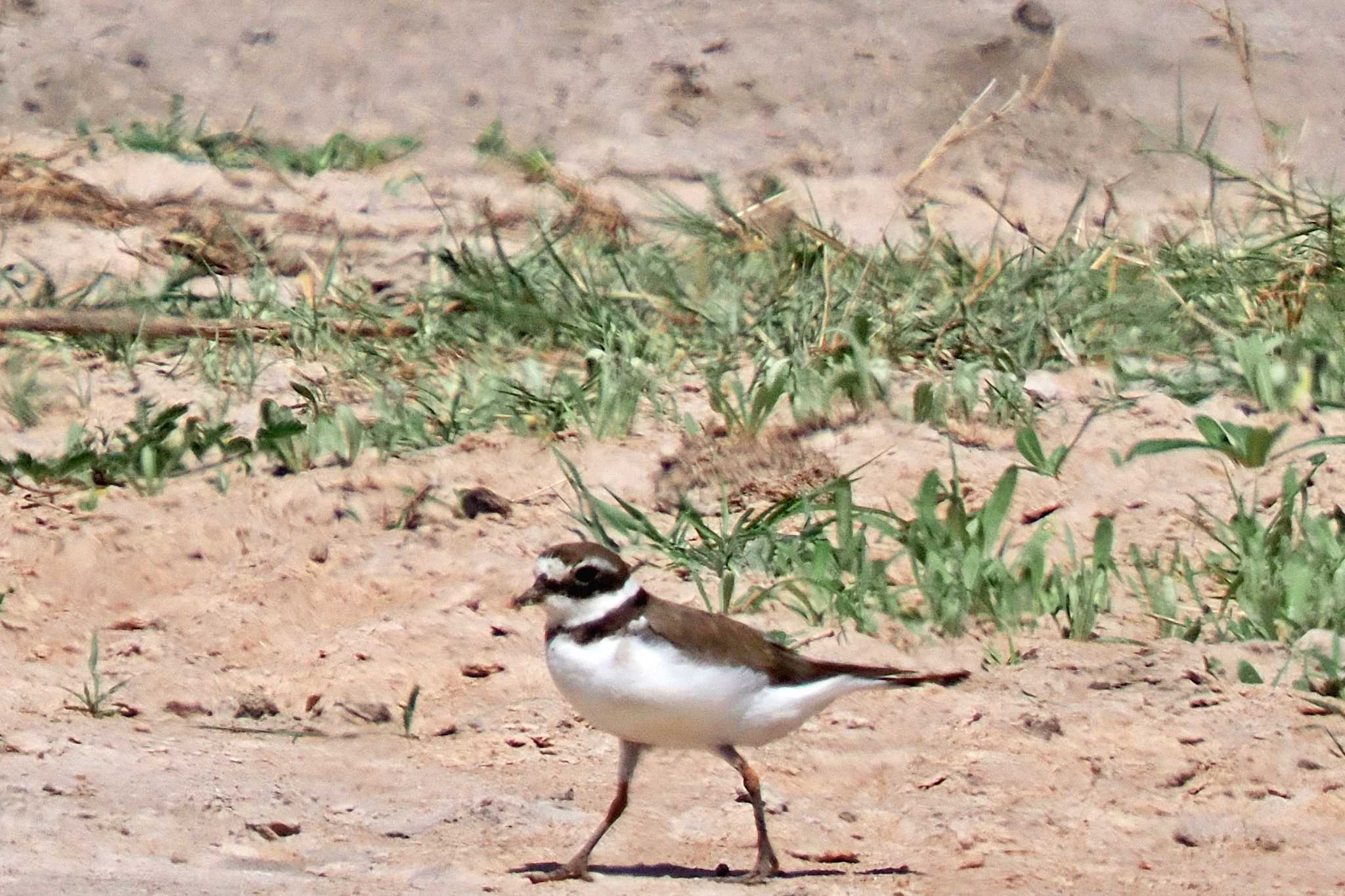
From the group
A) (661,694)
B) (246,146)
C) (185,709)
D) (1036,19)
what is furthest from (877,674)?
(246,146)

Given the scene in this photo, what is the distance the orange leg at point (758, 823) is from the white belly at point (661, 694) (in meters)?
0.03

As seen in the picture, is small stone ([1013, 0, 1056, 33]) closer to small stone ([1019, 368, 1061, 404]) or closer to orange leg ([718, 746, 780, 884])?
small stone ([1019, 368, 1061, 404])

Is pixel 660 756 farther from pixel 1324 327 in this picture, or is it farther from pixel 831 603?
pixel 1324 327

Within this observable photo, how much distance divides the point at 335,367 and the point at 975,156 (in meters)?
3.13

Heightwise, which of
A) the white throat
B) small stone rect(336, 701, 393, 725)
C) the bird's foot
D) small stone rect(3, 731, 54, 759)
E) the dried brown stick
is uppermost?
the white throat

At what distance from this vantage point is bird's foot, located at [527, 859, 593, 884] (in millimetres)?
3303

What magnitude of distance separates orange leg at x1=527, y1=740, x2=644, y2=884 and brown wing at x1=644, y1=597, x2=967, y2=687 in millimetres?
244

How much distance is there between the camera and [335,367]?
20.1 feet

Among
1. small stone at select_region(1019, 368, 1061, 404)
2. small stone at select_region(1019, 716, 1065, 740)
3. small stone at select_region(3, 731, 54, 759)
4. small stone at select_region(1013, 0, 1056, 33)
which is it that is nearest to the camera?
small stone at select_region(3, 731, 54, 759)

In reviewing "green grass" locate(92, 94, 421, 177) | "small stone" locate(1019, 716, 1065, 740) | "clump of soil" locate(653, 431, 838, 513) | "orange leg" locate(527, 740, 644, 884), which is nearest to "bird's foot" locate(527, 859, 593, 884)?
"orange leg" locate(527, 740, 644, 884)

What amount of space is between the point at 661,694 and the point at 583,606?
0.24 meters

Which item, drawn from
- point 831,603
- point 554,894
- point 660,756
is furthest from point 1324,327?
point 554,894

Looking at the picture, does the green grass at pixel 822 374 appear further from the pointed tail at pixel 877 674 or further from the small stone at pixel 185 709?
the small stone at pixel 185 709

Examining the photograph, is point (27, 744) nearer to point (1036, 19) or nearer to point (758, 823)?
point (758, 823)
